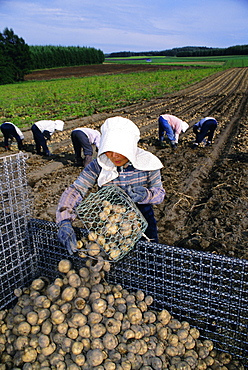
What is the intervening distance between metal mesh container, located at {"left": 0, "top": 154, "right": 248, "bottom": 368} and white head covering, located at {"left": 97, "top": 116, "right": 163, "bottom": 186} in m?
0.51

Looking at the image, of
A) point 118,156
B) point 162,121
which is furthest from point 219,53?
point 118,156

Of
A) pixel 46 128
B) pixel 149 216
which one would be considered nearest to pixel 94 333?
pixel 149 216

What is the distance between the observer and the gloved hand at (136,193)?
7.17 feet

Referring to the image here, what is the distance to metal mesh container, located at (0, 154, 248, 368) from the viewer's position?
70.9 inches

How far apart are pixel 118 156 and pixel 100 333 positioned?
3.95 ft

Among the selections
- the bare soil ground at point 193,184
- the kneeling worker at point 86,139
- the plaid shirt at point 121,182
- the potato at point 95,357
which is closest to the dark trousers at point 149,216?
the plaid shirt at point 121,182

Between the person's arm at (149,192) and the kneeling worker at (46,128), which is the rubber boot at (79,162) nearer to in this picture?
the kneeling worker at (46,128)

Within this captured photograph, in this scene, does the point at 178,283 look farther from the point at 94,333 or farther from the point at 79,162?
the point at 79,162

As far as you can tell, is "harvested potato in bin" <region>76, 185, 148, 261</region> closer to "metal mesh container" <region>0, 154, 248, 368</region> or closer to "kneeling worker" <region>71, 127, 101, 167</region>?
"metal mesh container" <region>0, 154, 248, 368</region>

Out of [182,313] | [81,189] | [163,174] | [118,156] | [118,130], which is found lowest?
[163,174]

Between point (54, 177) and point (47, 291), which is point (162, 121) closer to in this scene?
point (54, 177)

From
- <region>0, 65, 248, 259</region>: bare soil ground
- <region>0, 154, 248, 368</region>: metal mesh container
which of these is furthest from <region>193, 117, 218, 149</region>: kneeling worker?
<region>0, 154, 248, 368</region>: metal mesh container

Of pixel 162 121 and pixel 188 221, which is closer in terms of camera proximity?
pixel 188 221

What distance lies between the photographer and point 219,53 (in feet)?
289
